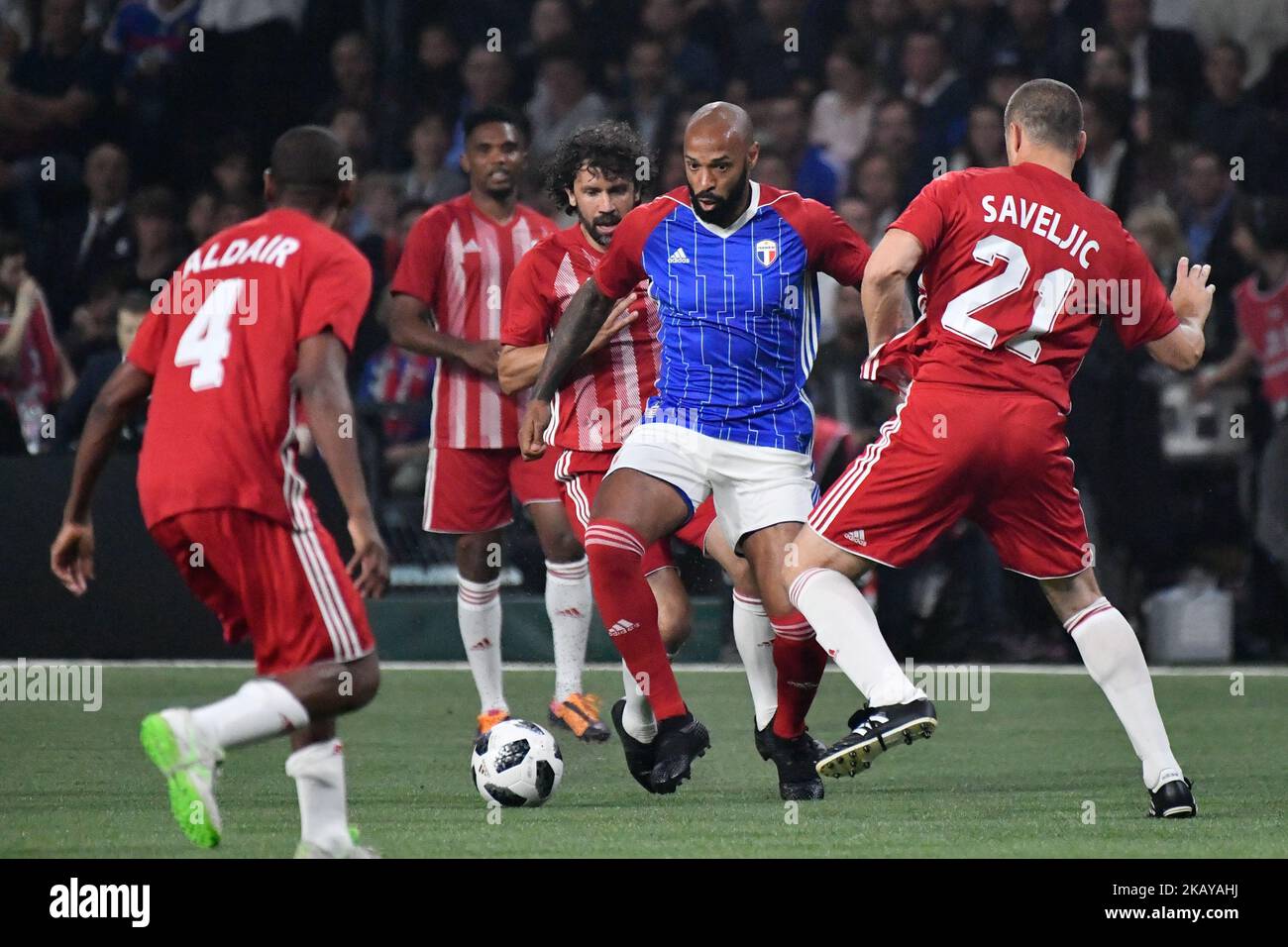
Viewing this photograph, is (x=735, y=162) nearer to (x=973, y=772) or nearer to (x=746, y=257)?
(x=746, y=257)

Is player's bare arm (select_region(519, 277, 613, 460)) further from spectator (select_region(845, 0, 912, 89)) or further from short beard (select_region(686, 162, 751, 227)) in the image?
spectator (select_region(845, 0, 912, 89))

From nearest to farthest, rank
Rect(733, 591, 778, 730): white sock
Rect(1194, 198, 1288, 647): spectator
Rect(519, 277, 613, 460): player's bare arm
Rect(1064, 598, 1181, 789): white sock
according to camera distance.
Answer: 1. Rect(1064, 598, 1181, 789): white sock
2. Rect(519, 277, 613, 460): player's bare arm
3. Rect(733, 591, 778, 730): white sock
4. Rect(1194, 198, 1288, 647): spectator

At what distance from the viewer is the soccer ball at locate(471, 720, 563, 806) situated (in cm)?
650

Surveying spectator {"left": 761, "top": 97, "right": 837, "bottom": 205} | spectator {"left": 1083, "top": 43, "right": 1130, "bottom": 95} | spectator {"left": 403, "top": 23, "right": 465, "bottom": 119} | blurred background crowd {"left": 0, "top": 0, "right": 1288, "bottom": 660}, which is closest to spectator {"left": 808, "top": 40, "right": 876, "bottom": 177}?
blurred background crowd {"left": 0, "top": 0, "right": 1288, "bottom": 660}

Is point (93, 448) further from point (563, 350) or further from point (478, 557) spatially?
point (478, 557)

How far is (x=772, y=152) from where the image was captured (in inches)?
521

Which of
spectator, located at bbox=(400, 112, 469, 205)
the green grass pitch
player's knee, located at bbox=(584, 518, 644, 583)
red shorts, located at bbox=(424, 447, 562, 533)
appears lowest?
the green grass pitch

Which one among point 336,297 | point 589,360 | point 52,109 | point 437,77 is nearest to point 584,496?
point 589,360

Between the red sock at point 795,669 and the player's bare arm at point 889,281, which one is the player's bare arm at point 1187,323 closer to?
→ the player's bare arm at point 889,281

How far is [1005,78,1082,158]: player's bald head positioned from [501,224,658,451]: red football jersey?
1.90 meters

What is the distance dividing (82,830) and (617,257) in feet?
8.05

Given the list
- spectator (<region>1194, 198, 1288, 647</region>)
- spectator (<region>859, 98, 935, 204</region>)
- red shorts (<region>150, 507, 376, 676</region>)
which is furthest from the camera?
spectator (<region>859, 98, 935, 204</region>)

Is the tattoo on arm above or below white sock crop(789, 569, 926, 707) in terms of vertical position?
above
